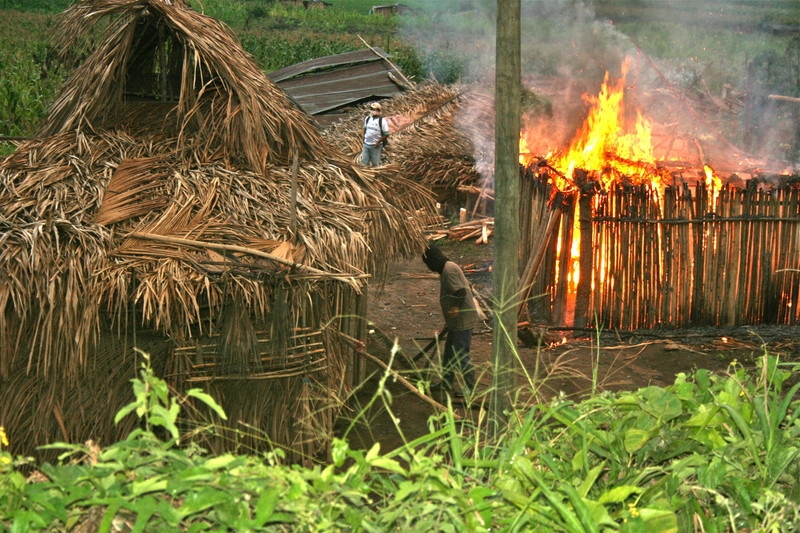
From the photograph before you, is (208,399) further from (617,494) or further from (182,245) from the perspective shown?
(182,245)

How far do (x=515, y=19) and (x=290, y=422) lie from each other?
3.26 metres

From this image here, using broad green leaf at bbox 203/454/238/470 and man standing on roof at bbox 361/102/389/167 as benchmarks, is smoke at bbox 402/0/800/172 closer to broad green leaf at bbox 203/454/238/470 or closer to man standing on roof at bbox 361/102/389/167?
man standing on roof at bbox 361/102/389/167

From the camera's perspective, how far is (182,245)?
6.49 metres

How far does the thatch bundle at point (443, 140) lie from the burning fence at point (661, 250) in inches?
230

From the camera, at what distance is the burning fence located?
32.8 feet

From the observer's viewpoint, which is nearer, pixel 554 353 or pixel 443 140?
pixel 554 353

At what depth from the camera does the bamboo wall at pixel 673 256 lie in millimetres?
9984

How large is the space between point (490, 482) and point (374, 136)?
1345cm

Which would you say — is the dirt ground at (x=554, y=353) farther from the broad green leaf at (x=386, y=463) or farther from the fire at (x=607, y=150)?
the broad green leaf at (x=386, y=463)

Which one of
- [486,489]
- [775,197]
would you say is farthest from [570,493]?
[775,197]

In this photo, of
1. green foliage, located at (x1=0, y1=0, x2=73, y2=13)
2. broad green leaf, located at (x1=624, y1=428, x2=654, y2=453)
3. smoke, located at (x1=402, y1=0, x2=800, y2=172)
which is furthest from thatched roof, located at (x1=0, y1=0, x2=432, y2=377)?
green foliage, located at (x1=0, y1=0, x2=73, y2=13)

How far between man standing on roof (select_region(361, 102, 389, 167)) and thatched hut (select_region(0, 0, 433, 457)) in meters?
7.70

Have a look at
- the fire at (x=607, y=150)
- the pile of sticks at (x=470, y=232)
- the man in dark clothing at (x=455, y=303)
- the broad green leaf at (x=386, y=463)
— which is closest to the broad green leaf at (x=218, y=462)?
the broad green leaf at (x=386, y=463)

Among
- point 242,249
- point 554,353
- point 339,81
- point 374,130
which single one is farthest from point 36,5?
point 242,249
